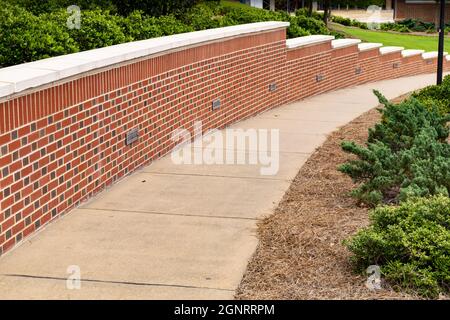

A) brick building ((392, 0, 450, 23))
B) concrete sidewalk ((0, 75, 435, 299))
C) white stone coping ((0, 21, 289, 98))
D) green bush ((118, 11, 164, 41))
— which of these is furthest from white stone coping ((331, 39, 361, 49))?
brick building ((392, 0, 450, 23))

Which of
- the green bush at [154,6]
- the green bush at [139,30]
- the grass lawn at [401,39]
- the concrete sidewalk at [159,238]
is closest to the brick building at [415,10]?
the grass lawn at [401,39]

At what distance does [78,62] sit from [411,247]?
373 centimetres

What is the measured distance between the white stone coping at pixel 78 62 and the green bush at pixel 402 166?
2.55 m

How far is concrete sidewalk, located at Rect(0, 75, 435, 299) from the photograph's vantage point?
5.59 m

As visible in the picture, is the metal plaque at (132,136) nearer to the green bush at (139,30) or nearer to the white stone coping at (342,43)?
the green bush at (139,30)

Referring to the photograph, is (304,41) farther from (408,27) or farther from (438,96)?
(408,27)

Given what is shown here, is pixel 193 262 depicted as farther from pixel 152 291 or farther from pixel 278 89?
pixel 278 89

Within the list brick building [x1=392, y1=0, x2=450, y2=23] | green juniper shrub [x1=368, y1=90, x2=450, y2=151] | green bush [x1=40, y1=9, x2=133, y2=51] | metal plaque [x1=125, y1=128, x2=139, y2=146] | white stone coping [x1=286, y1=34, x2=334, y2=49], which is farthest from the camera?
brick building [x1=392, y1=0, x2=450, y2=23]

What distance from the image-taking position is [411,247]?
5.63 meters

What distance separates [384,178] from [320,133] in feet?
14.6

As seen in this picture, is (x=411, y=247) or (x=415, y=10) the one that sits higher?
(x=415, y=10)

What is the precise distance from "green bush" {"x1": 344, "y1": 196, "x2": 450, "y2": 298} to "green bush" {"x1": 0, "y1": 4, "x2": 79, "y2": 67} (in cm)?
470

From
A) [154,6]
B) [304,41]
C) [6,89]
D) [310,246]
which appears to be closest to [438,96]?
[304,41]

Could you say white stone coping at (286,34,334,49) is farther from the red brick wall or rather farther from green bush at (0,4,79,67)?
green bush at (0,4,79,67)
